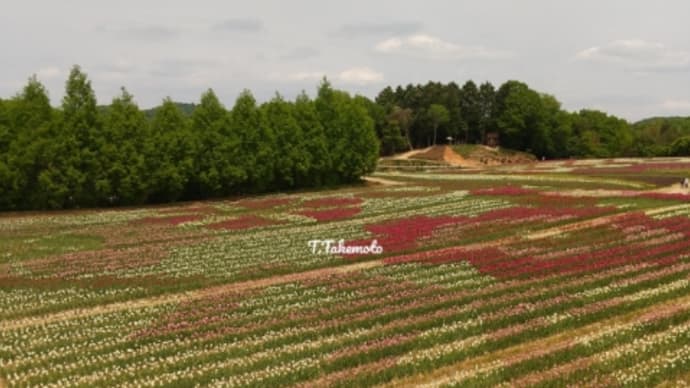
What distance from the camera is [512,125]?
144 metres

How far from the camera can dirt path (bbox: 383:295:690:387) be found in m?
13.1

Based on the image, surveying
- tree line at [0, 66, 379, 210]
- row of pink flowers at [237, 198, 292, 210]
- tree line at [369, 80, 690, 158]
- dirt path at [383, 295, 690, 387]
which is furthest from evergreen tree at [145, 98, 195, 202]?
tree line at [369, 80, 690, 158]

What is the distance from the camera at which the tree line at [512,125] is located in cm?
14300

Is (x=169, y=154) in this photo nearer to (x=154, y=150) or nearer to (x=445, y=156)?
(x=154, y=150)

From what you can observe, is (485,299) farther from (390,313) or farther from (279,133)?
(279,133)

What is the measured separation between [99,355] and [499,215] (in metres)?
29.0

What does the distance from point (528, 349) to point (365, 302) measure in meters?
6.71

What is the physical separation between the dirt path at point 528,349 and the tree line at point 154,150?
52.6 meters

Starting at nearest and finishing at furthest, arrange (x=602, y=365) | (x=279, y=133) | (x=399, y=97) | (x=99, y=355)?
(x=602, y=365), (x=99, y=355), (x=279, y=133), (x=399, y=97)

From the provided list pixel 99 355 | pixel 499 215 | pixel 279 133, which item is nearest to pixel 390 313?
pixel 99 355

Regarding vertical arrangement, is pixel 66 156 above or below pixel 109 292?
above

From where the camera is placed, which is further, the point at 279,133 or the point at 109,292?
the point at 279,133

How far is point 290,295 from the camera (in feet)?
72.1

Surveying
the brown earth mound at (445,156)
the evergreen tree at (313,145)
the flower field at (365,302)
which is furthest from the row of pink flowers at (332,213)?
the brown earth mound at (445,156)
